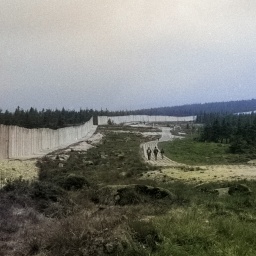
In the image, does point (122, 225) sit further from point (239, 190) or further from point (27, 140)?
point (27, 140)

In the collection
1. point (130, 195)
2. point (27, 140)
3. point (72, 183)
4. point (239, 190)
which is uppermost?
point (27, 140)

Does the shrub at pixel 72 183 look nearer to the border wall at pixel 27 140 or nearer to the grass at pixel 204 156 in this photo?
the border wall at pixel 27 140

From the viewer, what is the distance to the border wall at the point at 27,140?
1206 inches

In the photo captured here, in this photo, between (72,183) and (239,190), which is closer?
(239,190)

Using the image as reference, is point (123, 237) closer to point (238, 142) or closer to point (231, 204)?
point (231, 204)

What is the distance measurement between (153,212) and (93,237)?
3.46 m

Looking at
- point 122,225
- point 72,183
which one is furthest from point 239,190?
point 122,225

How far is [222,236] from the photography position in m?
8.73

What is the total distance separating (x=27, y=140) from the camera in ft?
123

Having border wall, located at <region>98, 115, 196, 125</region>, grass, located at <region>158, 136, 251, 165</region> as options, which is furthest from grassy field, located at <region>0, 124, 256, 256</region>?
border wall, located at <region>98, 115, 196, 125</region>

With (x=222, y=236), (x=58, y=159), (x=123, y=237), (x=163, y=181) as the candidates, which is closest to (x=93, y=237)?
(x=123, y=237)

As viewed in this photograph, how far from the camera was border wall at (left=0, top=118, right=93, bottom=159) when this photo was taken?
100 feet

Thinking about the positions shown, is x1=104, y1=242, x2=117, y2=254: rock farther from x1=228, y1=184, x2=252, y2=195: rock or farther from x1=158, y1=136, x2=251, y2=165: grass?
x1=158, y1=136, x2=251, y2=165: grass

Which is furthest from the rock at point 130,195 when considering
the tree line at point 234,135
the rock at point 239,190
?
the tree line at point 234,135
